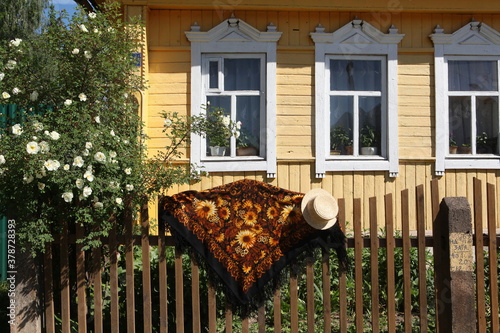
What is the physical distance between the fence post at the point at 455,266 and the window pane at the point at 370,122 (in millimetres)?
3354

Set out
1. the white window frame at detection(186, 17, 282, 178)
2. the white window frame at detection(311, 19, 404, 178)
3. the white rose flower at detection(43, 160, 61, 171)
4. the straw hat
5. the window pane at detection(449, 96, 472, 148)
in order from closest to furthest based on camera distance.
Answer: the white rose flower at detection(43, 160, 61, 171) < the straw hat < the white window frame at detection(186, 17, 282, 178) < the white window frame at detection(311, 19, 404, 178) < the window pane at detection(449, 96, 472, 148)

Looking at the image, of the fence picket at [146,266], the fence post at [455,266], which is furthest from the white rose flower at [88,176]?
the fence post at [455,266]

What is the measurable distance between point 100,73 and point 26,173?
40.8 inches

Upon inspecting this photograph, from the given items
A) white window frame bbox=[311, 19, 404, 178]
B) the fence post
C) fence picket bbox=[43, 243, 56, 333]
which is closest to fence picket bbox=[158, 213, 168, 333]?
fence picket bbox=[43, 243, 56, 333]

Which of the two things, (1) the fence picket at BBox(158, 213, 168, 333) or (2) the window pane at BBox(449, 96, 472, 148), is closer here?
(1) the fence picket at BBox(158, 213, 168, 333)

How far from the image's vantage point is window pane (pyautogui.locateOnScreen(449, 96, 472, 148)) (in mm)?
7416

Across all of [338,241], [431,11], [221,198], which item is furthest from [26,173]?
[431,11]

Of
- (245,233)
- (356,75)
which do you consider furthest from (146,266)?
(356,75)

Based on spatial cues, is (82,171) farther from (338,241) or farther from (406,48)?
(406,48)

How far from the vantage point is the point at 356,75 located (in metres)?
7.32

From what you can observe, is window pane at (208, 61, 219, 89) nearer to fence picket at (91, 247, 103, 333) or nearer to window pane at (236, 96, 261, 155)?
window pane at (236, 96, 261, 155)

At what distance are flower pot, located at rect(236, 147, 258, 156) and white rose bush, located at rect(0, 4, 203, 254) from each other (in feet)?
9.40

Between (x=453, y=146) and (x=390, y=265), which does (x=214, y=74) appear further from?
(x=390, y=265)

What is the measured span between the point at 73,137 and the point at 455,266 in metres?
3.01
